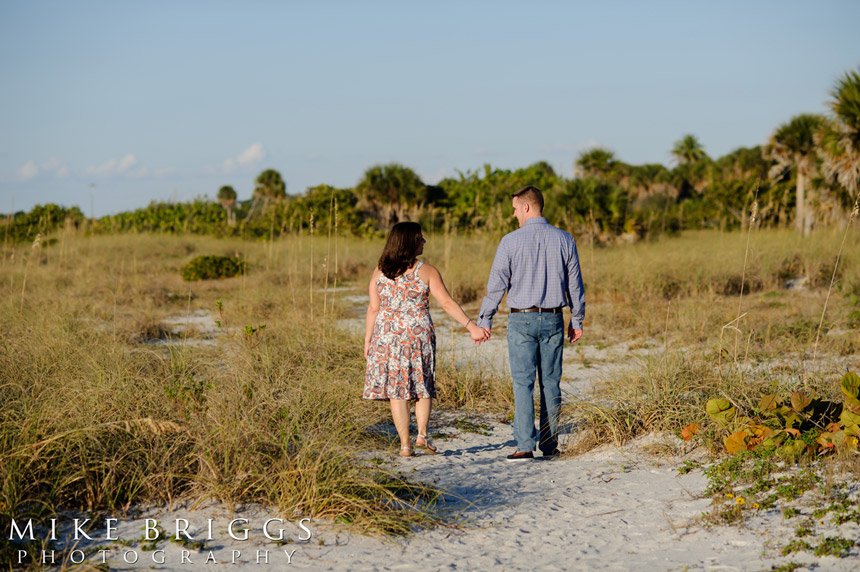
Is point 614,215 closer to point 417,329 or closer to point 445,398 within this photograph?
point 445,398

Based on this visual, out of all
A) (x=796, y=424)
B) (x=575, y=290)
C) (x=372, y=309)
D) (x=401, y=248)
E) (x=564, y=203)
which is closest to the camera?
(x=796, y=424)

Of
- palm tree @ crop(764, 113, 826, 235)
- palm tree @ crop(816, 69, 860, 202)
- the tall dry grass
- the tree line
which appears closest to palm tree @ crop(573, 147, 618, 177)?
the tree line

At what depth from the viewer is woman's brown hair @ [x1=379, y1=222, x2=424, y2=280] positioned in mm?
6121

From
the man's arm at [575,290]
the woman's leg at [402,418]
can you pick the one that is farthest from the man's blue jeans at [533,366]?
the woman's leg at [402,418]

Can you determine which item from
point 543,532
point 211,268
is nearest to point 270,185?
point 211,268

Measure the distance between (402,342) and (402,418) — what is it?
0.56 metres

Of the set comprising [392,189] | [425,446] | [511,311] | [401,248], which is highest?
[392,189]

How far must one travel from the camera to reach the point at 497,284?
626cm

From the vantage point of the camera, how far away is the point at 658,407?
649 cm

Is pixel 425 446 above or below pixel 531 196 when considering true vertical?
below

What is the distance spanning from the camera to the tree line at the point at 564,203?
20703 millimetres

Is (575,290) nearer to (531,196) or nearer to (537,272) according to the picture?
(537,272)

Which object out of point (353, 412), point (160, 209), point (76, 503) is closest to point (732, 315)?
point (353, 412)

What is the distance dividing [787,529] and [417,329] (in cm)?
279
